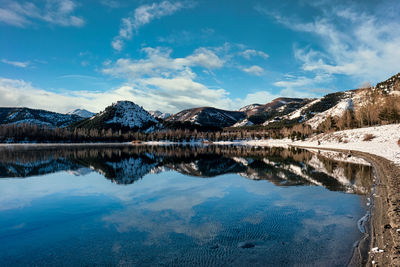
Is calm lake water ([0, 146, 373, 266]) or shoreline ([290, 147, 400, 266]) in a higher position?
shoreline ([290, 147, 400, 266])

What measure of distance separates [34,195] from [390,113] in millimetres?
89926

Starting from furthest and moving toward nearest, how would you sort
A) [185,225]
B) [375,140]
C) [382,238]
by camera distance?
[375,140] → [185,225] → [382,238]

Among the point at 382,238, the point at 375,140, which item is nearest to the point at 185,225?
the point at 382,238

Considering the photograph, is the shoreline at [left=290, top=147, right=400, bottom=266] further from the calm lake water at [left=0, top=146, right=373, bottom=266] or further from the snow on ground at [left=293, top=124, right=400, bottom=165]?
the snow on ground at [left=293, top=124, right=400, bottom=165]

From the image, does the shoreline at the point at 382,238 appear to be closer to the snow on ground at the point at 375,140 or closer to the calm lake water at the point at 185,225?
the calm lake water at the point at 185,225

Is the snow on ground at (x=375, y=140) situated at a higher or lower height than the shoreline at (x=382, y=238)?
higher

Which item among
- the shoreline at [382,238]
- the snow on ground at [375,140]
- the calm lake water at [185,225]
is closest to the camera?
the shoreline at [382,238]

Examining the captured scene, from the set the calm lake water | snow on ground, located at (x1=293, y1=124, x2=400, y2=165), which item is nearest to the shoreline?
the calm lake water

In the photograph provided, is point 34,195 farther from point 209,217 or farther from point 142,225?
point 209,217

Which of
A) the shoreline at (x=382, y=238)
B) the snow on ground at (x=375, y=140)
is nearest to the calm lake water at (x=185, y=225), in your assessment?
the shoreline at (x=382, y=238)

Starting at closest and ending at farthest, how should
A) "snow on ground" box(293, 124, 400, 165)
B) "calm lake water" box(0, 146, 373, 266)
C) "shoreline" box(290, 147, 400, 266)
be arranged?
"shoreline" box(290, 147, 400, 266) < "calm lake water" box(0, 146, 373, 266) < "snow on ground" box(293, 124, 400, 165)

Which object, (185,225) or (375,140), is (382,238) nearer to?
(185,225)

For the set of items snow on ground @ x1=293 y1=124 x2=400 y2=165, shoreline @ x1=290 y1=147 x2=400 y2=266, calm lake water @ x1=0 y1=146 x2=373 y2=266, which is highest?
snow on ground @ x1=293 y1=124 x2=400 y2=165

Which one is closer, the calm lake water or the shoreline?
the shoreline
